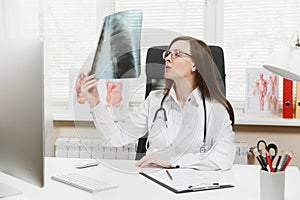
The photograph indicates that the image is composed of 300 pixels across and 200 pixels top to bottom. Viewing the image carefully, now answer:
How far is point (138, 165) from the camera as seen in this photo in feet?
5.32

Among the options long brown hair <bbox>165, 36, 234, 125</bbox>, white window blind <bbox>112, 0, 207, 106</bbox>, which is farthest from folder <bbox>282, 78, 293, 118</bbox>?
long brown hair <bbox>165, 36, 234, 125</bbox>

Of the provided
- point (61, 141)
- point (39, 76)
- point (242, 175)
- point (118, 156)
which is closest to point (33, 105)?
point (39, 76)

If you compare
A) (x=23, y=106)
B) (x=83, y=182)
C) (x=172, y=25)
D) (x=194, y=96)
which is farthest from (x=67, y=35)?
(x=23, y=106)

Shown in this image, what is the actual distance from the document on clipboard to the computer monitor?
1.36 feet

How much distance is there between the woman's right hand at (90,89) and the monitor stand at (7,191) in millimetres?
366

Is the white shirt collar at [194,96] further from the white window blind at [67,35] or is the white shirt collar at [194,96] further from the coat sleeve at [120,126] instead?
the white window blind at [67,35]

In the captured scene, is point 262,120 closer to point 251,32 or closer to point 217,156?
point 251,32

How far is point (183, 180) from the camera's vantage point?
1.50 metres

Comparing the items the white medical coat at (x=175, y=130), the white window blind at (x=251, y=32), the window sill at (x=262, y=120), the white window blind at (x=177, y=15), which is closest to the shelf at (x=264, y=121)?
the window sill at (x=262, y=120)

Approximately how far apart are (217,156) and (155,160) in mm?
236

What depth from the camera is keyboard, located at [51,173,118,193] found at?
1.43 meters

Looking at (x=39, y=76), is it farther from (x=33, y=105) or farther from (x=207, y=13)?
(x=207, y=13)

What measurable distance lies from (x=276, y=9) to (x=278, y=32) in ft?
0.42

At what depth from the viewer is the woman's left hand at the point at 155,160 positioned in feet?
5.28
